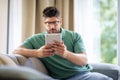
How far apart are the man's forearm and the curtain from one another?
0.94m

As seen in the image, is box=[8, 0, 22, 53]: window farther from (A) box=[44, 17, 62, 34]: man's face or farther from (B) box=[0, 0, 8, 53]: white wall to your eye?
(A) box=[44, 17, 62, 34]: man's face

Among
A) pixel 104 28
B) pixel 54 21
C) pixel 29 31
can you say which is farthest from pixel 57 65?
pixel 104 28

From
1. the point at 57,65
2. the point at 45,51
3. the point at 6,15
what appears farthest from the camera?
the point at 6,15

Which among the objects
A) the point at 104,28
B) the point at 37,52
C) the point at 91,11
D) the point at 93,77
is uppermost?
the point at 91,11

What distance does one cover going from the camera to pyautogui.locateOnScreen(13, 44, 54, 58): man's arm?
1869 millimetres

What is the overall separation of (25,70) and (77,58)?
1.22 meters

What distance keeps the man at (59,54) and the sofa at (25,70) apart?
0.24ft

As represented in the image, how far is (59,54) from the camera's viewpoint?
1908mm

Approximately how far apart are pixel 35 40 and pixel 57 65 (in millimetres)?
288

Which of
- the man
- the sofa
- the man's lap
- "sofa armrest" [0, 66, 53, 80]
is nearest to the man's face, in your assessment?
the man

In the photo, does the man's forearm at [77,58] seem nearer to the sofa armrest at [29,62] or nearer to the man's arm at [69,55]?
the man's arm at [69,55]

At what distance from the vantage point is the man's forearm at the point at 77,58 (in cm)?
187

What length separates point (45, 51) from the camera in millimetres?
1867

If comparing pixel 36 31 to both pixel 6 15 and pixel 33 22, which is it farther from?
pixel 6 15
